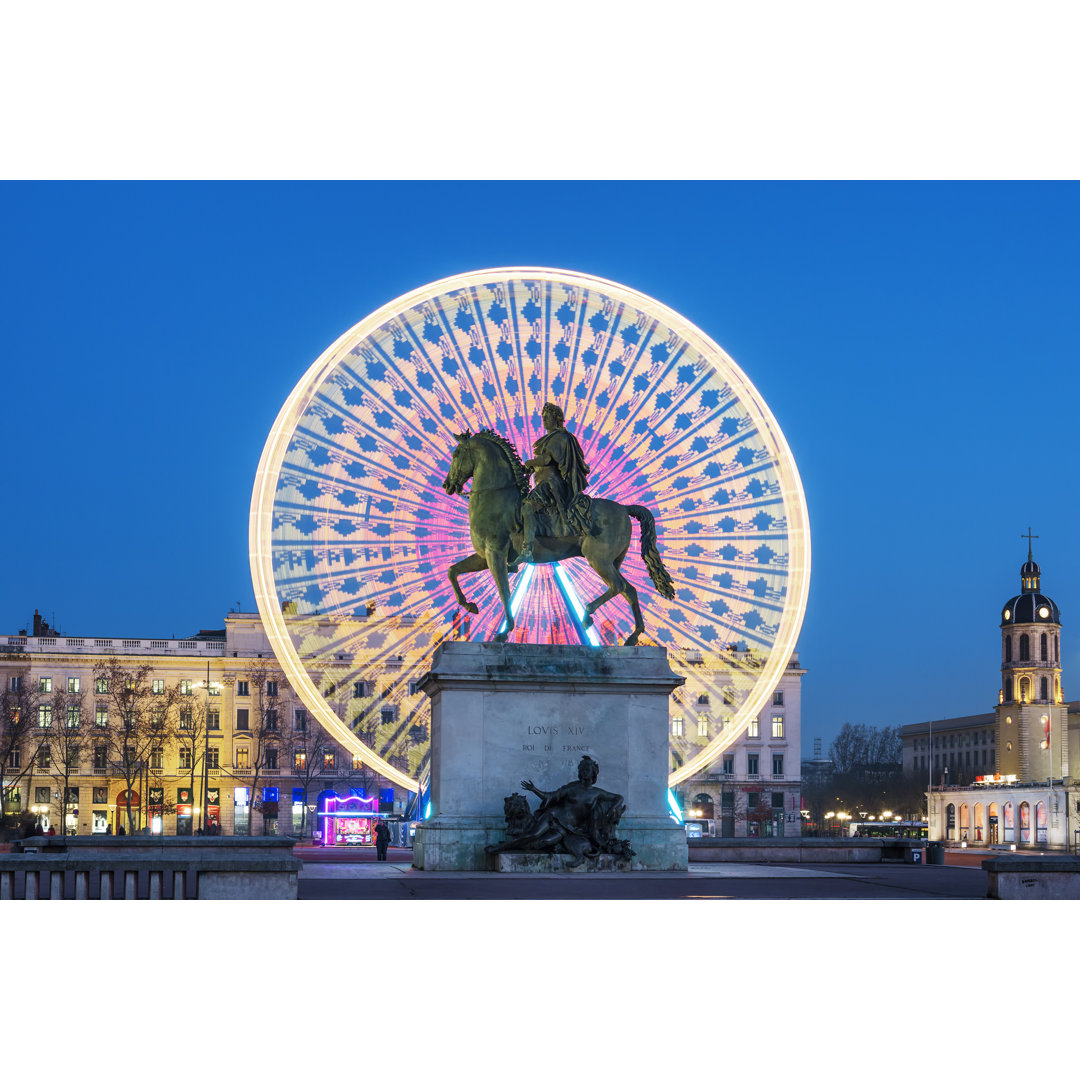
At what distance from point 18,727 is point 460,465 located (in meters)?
74.7

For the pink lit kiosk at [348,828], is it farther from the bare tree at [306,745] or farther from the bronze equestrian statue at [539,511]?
the bronze equestrian statue at [539,511]

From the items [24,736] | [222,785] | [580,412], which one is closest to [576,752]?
[580,412]

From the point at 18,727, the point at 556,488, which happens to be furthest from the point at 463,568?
the point at 18,727

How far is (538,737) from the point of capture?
93.0 feet

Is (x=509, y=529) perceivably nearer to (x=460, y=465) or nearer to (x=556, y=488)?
(x=556, y=488)

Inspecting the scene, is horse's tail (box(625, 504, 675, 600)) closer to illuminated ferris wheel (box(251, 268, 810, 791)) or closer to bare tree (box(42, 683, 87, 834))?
illuminated ferris wheel (box(251, 268, 810, 791))

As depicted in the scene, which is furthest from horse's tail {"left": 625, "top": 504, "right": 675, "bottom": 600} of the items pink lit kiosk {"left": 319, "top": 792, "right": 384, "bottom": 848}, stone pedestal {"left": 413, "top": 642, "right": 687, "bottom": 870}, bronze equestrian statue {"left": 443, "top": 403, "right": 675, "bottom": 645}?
pink lit kiosk {"left": 319, "top": 792, "right": 384, "bottom": 848}

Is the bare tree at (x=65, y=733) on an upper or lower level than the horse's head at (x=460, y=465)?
lower

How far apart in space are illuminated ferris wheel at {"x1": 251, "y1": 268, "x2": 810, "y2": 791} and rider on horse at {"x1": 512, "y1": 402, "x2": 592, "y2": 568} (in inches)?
133

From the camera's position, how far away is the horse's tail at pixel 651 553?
3056 centimetres

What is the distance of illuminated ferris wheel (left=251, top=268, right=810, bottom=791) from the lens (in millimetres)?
33812

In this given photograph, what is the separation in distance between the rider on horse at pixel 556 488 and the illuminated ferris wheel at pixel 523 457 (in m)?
3.38

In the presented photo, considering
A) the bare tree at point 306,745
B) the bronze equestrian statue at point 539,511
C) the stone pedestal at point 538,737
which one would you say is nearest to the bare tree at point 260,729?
the bare tree at point 306,745

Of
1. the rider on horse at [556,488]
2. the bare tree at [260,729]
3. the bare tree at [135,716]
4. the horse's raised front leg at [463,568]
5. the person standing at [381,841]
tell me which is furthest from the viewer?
the bare tree at [260,729]
